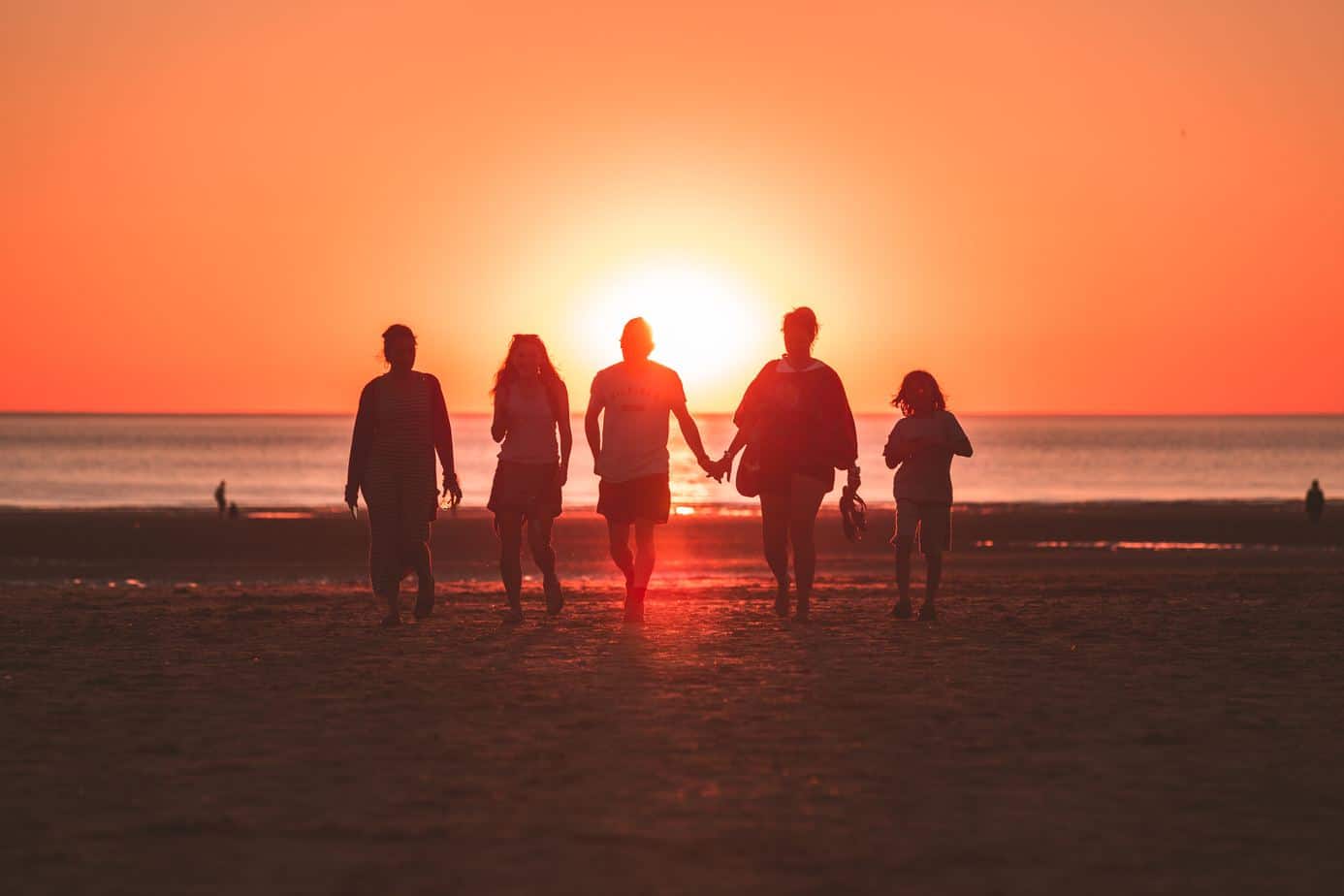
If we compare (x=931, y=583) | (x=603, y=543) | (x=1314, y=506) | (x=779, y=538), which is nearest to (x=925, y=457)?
(x=931, y=583)

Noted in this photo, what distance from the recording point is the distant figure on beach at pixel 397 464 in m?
10.8

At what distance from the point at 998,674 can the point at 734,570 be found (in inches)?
610

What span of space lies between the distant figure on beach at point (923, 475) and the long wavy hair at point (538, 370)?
235cm

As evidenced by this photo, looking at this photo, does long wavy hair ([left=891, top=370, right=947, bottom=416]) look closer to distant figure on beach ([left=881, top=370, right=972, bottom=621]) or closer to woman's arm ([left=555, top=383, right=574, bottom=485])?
distant figure on beach ([left=881, top=370, right=972, bottom=621])

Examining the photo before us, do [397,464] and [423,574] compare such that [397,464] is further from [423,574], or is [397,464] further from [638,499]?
[638,499]

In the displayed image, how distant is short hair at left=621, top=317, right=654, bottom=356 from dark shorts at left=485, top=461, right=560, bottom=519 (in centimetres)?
99

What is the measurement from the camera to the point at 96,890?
412cm

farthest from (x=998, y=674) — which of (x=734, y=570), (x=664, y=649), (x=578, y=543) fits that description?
(x=578, y=543)

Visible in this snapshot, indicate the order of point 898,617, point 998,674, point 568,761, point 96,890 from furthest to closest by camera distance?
point 898,617, point 998,674, point 568,761, point 96,890

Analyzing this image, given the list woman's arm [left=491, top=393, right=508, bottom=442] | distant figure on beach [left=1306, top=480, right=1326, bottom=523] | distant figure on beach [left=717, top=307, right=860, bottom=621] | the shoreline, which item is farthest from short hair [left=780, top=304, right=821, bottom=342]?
distant figure on beach [left=1306, top=480, right=1326, bottom=523]

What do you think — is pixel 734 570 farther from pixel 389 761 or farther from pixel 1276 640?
pixel 389 761

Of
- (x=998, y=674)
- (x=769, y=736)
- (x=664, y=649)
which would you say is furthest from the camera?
(x=664, y=649)

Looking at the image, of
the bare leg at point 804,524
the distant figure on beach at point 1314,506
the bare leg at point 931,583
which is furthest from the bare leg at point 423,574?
the distant figure on beach at point 1314,506

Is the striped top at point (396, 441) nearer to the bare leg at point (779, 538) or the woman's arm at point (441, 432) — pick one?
the woman's arm at point (441, 432)
